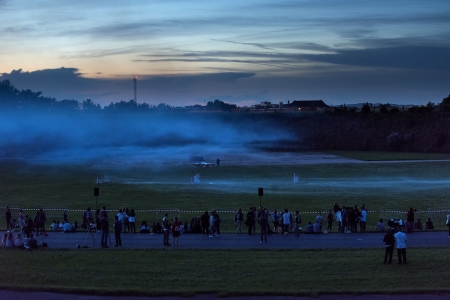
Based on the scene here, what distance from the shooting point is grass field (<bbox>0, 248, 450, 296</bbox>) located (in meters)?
14.5

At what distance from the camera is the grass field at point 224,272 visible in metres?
14.5

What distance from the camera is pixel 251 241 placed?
22641mm

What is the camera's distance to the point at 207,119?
123 m

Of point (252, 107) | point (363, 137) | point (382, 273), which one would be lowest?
point (382, 273)

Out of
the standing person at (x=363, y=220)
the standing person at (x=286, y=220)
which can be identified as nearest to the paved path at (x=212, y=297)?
the standing person at (x=286, y=220)

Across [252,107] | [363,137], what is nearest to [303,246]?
[363,137]

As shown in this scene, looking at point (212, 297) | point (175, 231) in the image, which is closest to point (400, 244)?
point (212, 297)

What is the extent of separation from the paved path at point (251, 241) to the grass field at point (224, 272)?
4.84ft

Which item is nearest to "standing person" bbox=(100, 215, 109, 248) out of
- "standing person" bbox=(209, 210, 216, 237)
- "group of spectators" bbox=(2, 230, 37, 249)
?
"group of spectators" bbox=(2, 230, 37, 249)

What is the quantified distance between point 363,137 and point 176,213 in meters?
72.0

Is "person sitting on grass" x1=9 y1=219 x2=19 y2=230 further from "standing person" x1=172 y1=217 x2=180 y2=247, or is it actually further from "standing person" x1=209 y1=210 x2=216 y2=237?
"standing person" x1=209 y1=210 x2=216 y2=237

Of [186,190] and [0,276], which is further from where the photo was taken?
[186,190]

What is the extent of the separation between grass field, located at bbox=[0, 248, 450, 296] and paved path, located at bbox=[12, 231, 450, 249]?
148 cm

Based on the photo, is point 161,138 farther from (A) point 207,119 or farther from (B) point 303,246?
(B) point 303,246
